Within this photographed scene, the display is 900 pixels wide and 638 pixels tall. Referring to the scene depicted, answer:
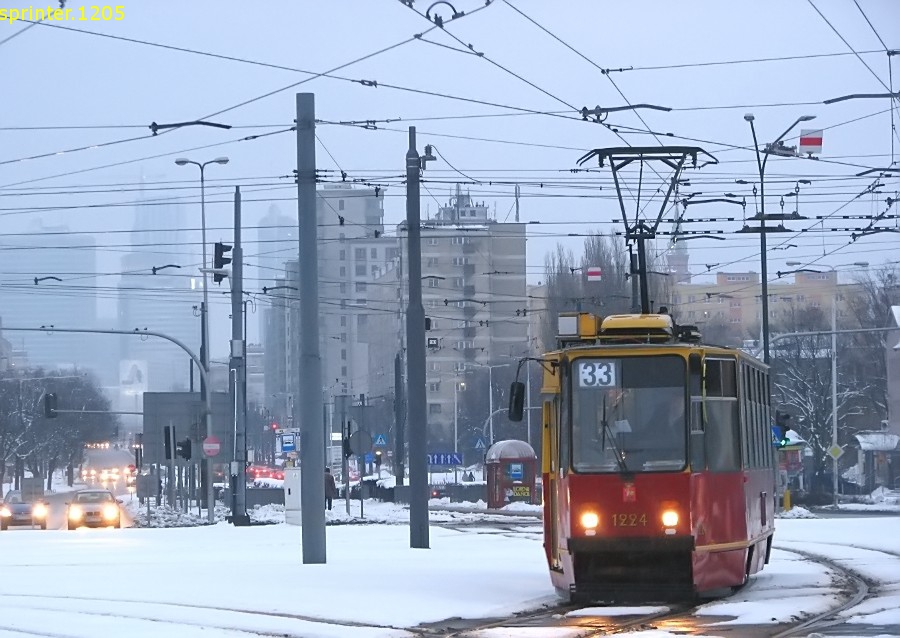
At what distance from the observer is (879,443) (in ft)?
249

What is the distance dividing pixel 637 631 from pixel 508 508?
3990 cm

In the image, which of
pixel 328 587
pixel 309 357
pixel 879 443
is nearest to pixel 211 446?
pixel 309 357

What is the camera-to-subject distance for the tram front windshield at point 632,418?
55.4ft

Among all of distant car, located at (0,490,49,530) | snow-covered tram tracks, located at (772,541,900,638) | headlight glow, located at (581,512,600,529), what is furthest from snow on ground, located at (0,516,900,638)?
distant car, located at (0,490,49,530)

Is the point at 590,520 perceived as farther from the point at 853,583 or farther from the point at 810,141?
the point at 810,141

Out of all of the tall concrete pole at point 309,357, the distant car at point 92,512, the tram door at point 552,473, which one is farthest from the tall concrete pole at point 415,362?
the distant car at point 92,512

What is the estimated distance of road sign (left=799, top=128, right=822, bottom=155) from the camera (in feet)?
98.4

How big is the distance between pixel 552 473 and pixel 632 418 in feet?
4.28

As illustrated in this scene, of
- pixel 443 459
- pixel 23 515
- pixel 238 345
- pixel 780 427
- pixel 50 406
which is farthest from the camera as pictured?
pixel 443 459

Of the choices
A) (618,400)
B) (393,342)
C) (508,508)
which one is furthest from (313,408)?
(393,342)

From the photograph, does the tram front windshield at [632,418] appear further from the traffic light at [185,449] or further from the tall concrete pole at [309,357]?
the traffic light at [185,449]

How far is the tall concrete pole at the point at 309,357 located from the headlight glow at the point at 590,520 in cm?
628

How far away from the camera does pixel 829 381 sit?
7694 centimetres

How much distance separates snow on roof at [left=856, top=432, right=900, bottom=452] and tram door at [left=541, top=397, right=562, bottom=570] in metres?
58.6
